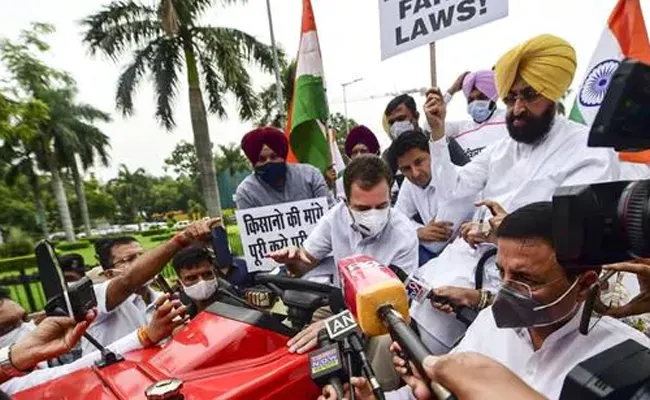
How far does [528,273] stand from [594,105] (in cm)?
262

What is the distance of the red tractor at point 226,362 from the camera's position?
4.73 ft

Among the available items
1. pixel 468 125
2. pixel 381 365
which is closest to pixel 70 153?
pixel 468 125

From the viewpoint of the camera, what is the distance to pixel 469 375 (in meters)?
0.72

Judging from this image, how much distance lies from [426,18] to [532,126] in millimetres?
1539

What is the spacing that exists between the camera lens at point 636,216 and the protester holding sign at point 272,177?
3.16 metres

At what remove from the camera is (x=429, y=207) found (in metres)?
3.14

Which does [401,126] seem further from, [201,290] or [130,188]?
[130,188]

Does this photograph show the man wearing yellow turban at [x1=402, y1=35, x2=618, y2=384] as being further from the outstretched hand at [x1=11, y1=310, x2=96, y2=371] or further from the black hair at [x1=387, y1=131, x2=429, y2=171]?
the outstretched hand at [x1=11, y1=310, x2=96, y2=371]

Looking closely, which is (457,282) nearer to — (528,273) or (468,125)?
(528,273)

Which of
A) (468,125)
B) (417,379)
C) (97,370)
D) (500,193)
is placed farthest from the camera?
(468,125)

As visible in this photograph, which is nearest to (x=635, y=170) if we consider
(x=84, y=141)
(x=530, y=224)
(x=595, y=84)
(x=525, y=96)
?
(x=595, y=84)

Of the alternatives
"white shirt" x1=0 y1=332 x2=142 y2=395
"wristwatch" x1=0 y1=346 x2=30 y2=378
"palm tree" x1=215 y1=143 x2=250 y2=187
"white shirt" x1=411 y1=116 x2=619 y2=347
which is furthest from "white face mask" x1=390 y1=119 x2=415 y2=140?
"palm tree" x1=215 y1=143 x2=250 y2=187

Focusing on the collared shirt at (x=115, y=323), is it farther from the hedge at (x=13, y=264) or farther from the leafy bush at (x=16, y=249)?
the leafy bush at (x=16, y=249)

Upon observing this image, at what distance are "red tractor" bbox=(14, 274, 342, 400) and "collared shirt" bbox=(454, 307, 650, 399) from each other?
568 mm
